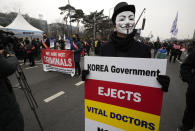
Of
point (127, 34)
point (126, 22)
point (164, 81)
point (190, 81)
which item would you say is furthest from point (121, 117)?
point (190, 81)

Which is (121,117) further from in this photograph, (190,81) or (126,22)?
(190,81)

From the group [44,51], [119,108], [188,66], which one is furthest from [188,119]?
[44,51]

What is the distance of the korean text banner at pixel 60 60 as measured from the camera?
5366 millimetres

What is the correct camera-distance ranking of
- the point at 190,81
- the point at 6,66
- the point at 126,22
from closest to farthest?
the point at 6,66 < the point at 126,22 < the point at 190,81

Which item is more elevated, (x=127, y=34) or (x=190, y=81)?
(x=127, y=34)

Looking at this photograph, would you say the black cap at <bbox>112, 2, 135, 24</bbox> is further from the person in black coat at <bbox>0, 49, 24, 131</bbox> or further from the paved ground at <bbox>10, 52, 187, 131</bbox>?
the paved ground at <bbox>10, 52, 187, 131</bbox>

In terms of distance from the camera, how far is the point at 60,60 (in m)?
5.60

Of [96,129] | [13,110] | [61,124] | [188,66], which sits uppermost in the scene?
[188,66]

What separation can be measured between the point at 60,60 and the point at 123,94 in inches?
193

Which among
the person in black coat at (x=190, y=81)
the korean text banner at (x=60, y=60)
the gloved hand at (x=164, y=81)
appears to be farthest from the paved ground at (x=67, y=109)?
the gloved hand at (x=164, y=81)

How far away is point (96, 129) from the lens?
137 cm

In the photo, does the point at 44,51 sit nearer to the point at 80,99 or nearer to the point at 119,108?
the point at 80,99

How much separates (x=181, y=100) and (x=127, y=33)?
309cm

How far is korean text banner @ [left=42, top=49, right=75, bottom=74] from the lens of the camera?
537 cm
